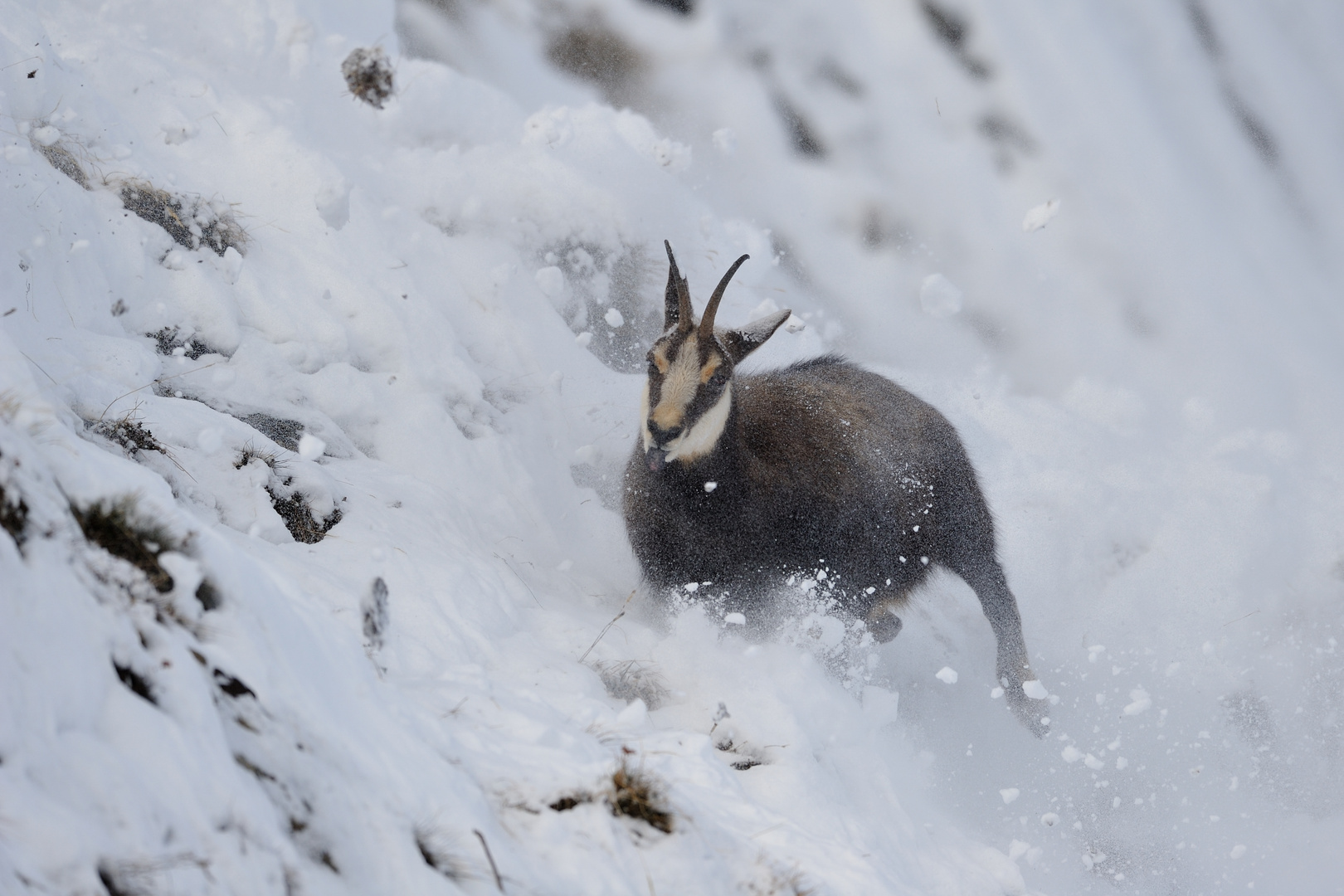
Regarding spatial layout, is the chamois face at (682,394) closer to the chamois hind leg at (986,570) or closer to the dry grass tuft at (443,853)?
the chamois hind leg at (986,570)

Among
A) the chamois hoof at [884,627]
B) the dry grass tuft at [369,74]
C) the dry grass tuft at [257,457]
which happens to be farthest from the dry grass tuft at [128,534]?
the chamois hoof at [884,627]

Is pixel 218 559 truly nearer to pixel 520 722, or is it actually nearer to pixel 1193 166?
pixel 520 722

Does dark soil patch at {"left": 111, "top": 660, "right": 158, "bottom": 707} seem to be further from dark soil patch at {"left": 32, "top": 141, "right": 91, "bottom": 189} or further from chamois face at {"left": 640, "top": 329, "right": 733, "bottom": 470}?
dark soil patch at {"left": 32, "top": 141, "right": 91, "bottom": 189}

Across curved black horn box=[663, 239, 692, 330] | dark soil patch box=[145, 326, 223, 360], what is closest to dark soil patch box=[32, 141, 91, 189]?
dark soil patch box=[145, 326, 223, 360]

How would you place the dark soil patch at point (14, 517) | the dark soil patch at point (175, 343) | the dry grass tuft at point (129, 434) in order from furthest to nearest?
the dark soil patch at point (175, 343) → the dry grass tuft at point (129, 434) → the dark soil patch at point (14, 517)

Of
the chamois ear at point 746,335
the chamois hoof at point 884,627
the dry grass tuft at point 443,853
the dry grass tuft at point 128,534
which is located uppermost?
the dry grass tuft at point 128,534

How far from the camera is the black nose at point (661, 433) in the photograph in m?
3.56

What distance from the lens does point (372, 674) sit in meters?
1.94

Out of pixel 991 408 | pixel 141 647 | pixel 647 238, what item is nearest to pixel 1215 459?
pixel 991 408

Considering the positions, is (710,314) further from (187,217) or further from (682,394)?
(187,217)

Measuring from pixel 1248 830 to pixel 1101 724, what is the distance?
36.5 inches

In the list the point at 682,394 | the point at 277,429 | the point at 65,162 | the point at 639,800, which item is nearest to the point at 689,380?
the point at 682,394

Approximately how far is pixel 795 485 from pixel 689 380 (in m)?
0.88

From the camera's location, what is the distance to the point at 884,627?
4.73 metres
